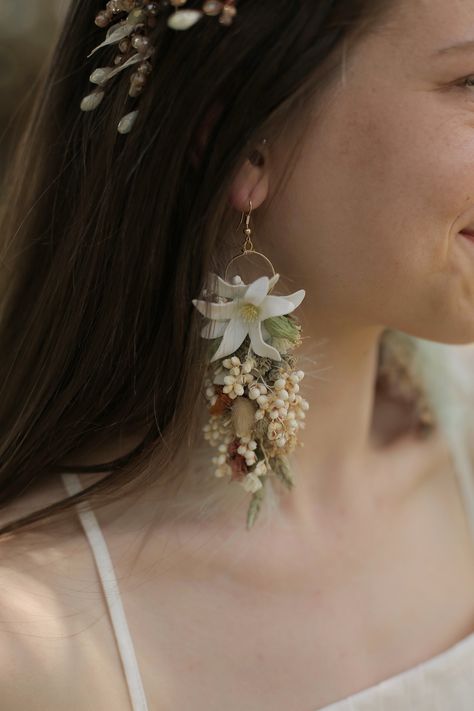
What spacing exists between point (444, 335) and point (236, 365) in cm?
39

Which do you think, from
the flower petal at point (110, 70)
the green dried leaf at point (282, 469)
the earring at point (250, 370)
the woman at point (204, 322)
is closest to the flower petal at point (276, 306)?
the earring at point (250, 370)

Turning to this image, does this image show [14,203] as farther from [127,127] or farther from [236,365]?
[236,365]

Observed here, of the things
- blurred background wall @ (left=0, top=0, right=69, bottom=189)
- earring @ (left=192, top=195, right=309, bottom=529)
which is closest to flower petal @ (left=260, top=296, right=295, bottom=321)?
earring @ (left=192, top=195, right=309, bottom=529)

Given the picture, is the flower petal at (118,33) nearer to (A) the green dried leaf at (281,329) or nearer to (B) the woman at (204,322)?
(B) the woman at (204,322)

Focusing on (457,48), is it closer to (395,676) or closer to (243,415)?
(243,415)

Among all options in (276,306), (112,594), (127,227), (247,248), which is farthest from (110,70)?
(112,594)

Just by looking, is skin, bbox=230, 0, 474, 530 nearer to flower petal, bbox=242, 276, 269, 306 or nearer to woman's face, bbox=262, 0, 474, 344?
woman's face, bbox=262, 0, 474, 344

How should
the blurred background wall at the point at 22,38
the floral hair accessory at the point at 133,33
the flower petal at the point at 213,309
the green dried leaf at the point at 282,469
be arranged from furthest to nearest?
the blurred background wall at the point at 22,38 < the green dried leaf at the point at 282,469 < the flower petal at the point at 213,309 < the floral hair accessory at the point at 133,33

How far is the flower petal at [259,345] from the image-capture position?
4.25 ft

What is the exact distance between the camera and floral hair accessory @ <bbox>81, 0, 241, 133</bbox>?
119cm

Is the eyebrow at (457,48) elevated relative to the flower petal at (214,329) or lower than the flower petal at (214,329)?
elevated

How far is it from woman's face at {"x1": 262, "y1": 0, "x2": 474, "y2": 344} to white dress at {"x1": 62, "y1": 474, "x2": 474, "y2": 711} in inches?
21.3

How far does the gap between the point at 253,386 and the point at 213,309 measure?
0.44 ft

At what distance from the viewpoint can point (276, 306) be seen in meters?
1.28
